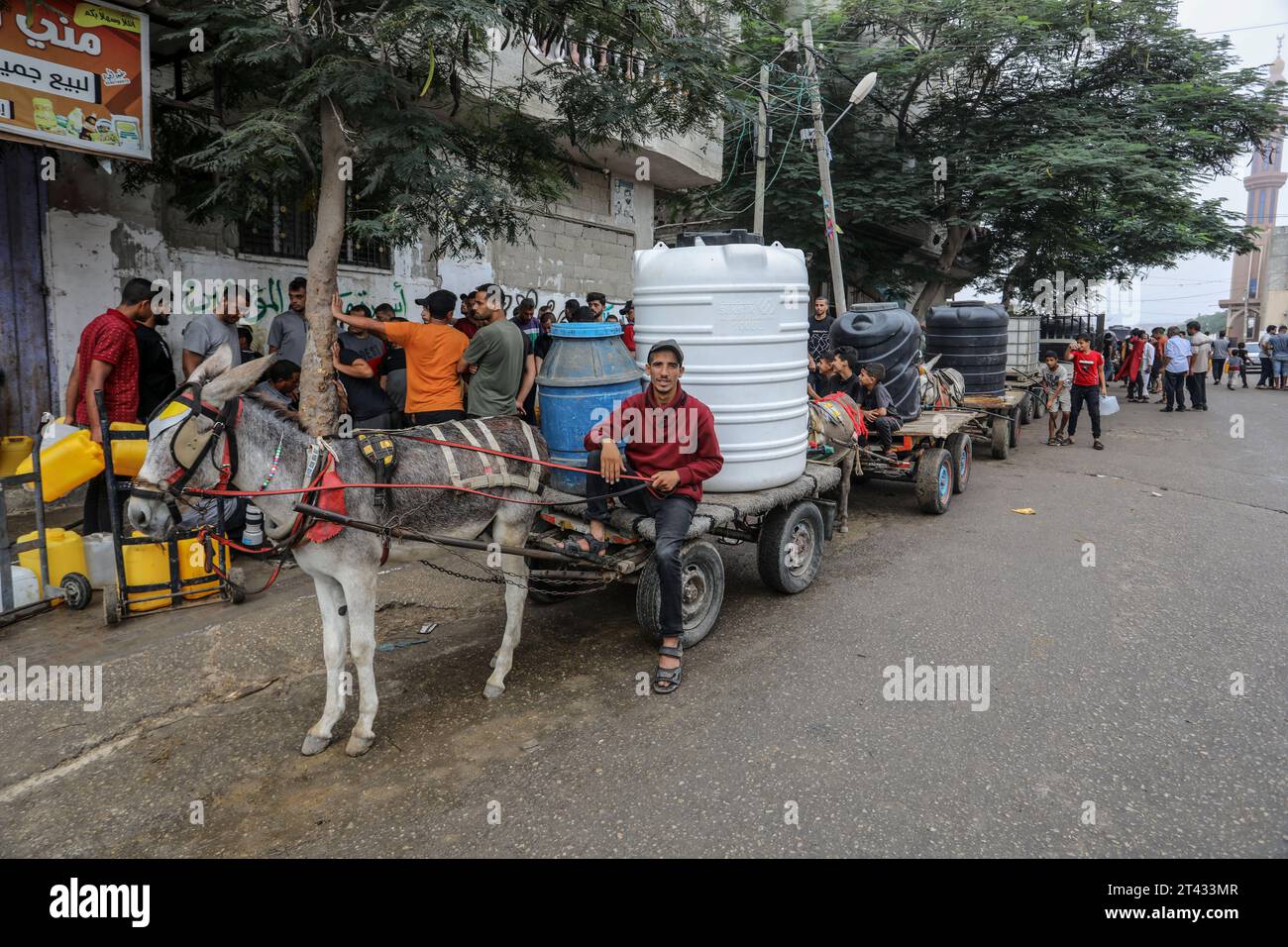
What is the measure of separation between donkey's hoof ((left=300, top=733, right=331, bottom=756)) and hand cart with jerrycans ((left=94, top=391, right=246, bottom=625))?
185 centimetres

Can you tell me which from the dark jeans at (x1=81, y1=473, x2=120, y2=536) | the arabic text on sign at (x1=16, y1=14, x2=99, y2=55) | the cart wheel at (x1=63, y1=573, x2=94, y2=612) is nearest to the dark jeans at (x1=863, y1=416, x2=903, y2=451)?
the dark jeans at (x1=81, y1=473, x2=120, y2=536)

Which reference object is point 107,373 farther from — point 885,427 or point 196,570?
point 885,427

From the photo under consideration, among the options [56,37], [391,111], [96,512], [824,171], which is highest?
[824,171]

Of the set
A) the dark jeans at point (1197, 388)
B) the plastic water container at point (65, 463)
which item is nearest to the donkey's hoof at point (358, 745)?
the plastic water container at point (65, 463)

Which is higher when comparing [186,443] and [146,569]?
[186,443]

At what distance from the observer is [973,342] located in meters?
11.3

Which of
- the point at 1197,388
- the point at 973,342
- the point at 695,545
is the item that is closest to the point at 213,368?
the point at 695,545

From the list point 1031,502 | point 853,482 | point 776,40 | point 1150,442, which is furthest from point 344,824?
point 776,40

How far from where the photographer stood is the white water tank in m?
4.81

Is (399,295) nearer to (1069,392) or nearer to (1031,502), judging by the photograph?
(1031,502)

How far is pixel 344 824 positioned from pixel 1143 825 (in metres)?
3.03

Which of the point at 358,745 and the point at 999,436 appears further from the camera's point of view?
the point at 999,436

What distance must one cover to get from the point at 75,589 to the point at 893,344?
7240 millimetres

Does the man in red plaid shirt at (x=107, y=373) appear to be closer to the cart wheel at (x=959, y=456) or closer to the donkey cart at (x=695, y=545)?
the donkey cart at (x=695, y=545)
